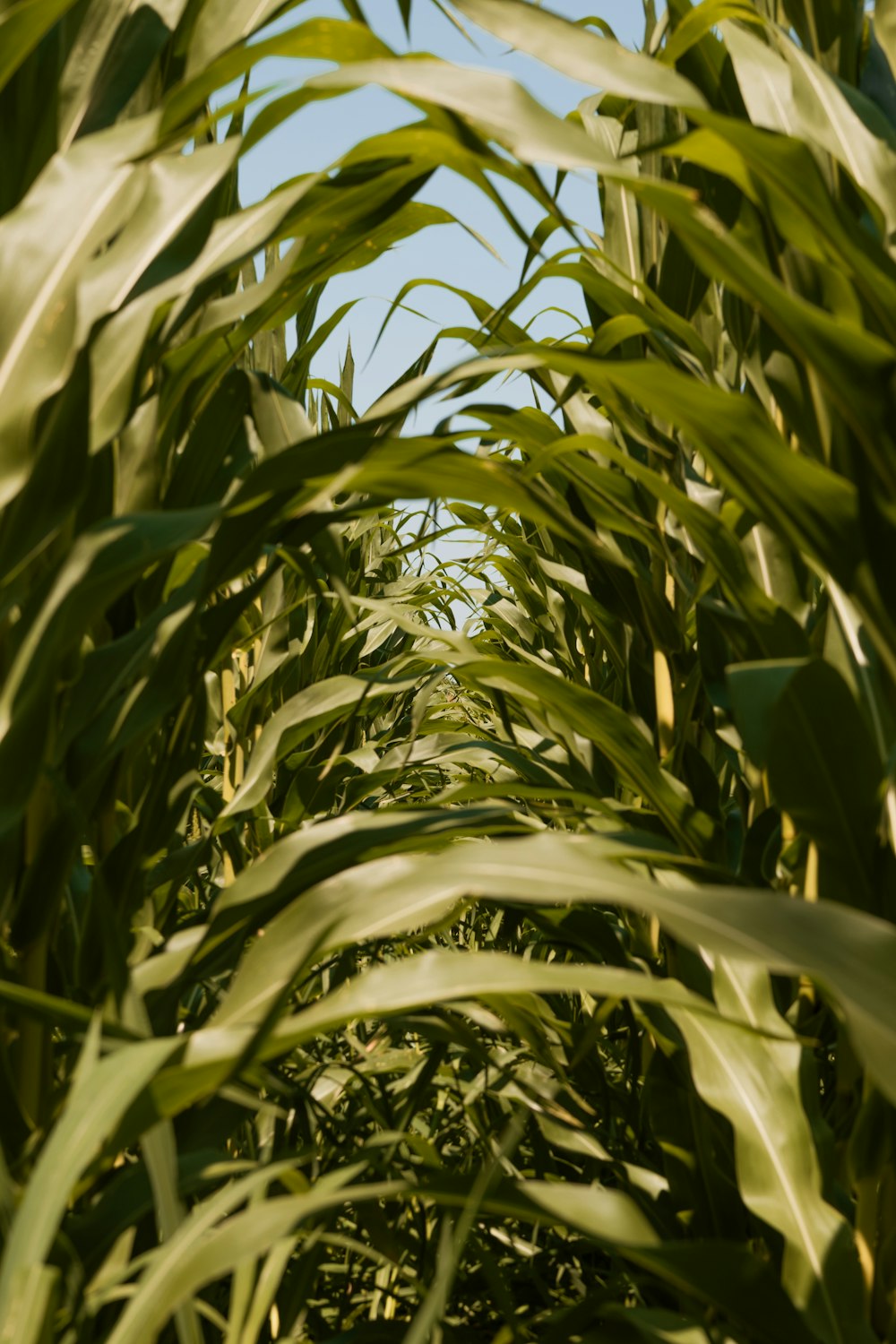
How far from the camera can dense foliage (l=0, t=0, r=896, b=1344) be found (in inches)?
16.3

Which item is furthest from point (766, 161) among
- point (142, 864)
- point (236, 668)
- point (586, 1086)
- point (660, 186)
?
point (236, 668)

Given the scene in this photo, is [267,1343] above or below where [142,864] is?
below

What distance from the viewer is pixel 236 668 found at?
4.33 feet

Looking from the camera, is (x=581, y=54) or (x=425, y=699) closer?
(x=581, y=54)

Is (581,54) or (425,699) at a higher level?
(581,54)

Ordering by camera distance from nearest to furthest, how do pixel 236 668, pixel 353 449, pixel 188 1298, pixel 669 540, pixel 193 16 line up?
pixel 188 1298, pixel 353 449, pixel 193 16, pixel 669 540, pixel 236 668

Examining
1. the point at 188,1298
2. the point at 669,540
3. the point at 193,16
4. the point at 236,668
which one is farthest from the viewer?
the point at 236,668

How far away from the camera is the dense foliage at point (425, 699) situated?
0.42 metres

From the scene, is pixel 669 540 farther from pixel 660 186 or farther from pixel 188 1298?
pixel 188 1298

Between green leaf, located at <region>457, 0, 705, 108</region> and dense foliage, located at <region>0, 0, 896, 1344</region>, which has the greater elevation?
green leaf, located at <region>457, 0, 705, 108</region>

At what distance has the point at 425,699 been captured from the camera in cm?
82

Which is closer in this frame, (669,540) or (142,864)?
(142,864)

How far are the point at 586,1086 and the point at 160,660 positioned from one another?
537 mm

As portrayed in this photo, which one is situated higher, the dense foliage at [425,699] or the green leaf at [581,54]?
the green leaf at [581,54]
